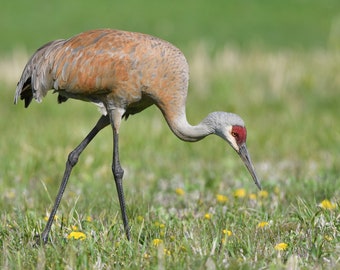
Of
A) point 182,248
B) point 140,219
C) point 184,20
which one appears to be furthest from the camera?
point 184,20

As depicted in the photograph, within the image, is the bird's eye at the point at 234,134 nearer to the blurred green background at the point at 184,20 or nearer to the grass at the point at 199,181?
the grass at the point at 199,181

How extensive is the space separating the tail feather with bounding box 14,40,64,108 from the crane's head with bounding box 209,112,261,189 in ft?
3.95

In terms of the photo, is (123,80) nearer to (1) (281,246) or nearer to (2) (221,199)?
(2) (221,199)

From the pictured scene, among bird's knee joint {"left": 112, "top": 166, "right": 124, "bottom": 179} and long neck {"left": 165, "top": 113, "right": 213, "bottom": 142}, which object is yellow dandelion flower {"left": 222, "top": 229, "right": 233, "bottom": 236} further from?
bird's knee joint {"left": 112, "top": 166, "right": 124, "bottom": 179}

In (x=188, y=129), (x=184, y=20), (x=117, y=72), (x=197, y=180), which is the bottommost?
(x=184, y=20)

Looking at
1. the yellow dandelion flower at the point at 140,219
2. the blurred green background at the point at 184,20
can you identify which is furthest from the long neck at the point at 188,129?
the blurred green background at the point at 184,20

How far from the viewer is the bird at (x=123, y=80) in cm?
499

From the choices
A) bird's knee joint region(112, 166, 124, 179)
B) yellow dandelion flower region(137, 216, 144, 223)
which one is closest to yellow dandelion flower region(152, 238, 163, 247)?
yellow dandelion flower region(137, 216, 144, 223)

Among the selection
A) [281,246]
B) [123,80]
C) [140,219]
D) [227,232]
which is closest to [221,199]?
[140,219]

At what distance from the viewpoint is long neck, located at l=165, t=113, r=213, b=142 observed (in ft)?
16.5

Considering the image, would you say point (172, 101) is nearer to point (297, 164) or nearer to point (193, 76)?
point (297, 164)

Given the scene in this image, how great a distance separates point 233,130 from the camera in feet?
16.2

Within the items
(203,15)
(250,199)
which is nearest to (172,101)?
(250,199)

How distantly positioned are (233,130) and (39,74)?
4.74 ft
